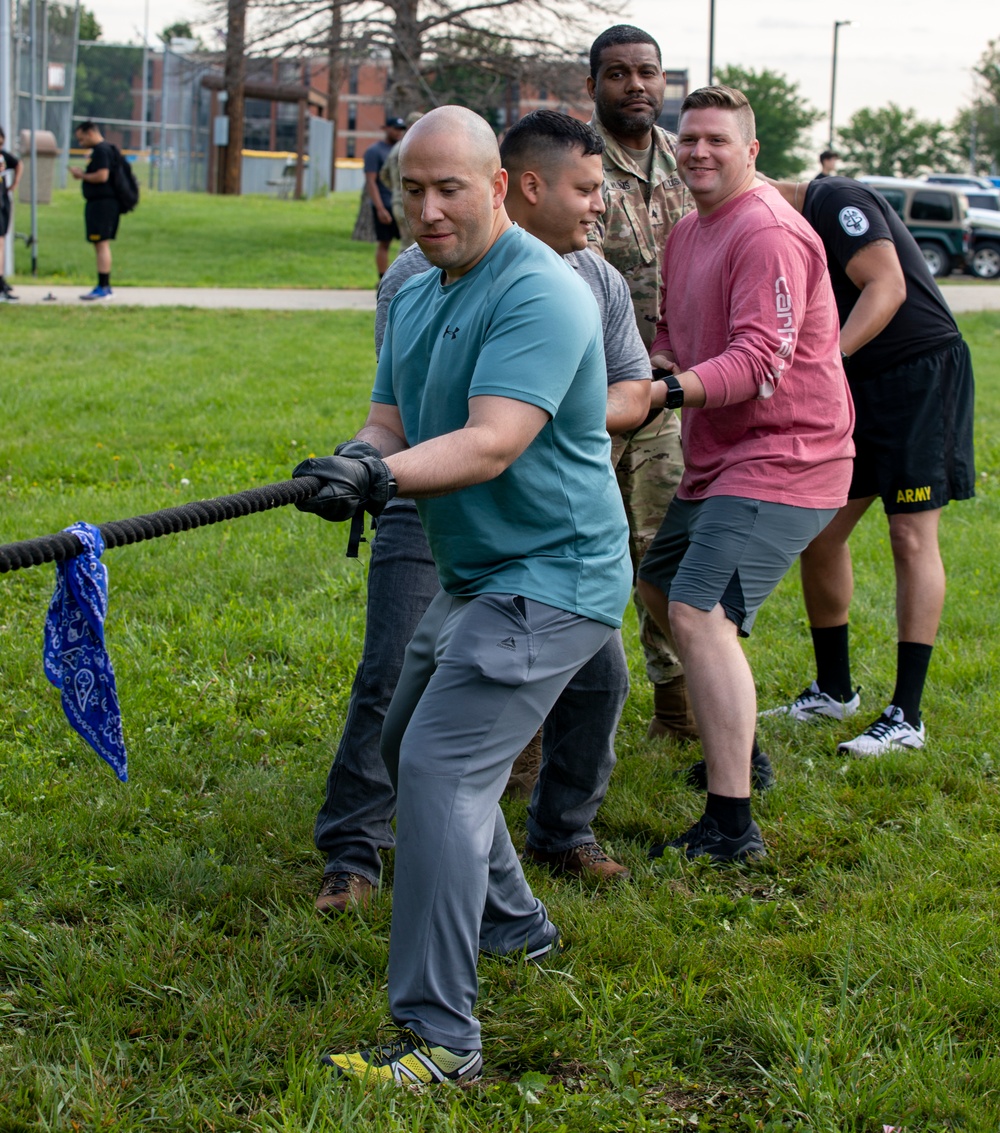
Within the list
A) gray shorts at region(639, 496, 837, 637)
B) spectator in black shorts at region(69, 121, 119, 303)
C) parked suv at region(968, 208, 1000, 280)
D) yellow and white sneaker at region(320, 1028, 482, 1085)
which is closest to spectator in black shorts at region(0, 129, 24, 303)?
spectator in black shorts at region(69, 121, 119, 303)

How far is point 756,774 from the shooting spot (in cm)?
423

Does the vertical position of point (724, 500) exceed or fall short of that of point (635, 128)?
it falls short

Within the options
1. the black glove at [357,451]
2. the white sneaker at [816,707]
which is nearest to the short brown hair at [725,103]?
the black glove at [357,451]

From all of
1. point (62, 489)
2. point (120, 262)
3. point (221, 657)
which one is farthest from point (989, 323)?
point (221, 657)

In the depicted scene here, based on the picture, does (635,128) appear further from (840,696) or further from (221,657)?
(221,657)

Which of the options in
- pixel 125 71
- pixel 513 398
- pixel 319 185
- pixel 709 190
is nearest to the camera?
pixel 513 398

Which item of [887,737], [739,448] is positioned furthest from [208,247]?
[739,448]

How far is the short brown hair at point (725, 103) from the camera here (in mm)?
3686

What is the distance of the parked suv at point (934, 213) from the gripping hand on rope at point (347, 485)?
1013 inches

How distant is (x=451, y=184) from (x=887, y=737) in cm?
276

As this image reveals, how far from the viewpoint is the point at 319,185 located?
→ 45219 millimetres

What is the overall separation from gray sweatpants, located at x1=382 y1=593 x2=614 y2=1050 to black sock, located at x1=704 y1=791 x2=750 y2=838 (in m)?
1.16

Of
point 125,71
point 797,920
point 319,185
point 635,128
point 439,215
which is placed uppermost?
point 125,71

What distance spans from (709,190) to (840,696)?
208 centimetres
